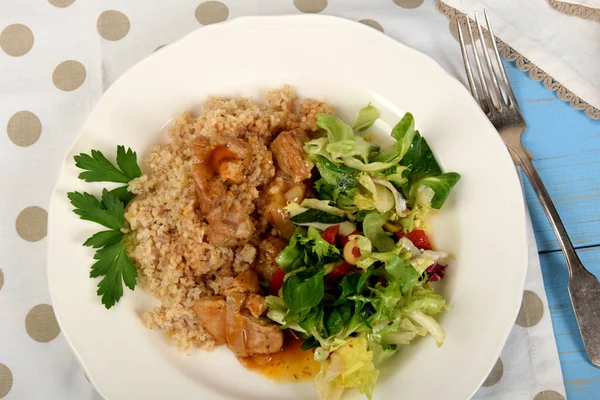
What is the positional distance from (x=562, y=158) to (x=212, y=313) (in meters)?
2.30

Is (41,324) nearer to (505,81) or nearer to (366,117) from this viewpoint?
(366,117)

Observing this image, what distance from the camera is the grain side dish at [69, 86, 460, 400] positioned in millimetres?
2699

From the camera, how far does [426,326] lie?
267 cm

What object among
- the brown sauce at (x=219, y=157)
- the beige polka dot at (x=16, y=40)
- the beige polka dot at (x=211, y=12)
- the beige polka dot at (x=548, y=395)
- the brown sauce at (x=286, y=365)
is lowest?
the beige polka dot at (x=548, y=395)

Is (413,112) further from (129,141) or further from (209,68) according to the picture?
(129,141)

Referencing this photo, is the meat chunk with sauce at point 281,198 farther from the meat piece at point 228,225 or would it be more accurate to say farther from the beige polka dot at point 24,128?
the beige polka dot at point 24,128

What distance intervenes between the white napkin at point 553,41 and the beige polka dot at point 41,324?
3081 mm

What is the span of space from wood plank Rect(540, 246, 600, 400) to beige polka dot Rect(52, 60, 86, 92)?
9.99 ft

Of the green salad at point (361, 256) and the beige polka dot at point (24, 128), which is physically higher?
the beige polka dot at point (24, 128)

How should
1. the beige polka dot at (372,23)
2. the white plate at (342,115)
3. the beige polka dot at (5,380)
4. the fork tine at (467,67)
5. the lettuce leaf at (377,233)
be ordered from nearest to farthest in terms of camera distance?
the white plate at (342,115)
the lettuce leaf at (377,233)
the beige polka dot at (5,380)
the fork tine at (467,67)
the beige polka dot at (372,23)

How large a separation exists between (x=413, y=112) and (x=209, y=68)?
1.17m

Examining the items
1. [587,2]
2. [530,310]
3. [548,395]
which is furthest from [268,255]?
[587,2]

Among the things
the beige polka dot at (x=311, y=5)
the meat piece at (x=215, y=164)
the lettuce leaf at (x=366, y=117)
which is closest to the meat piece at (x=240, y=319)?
the meat piece at (x=215, y=164)

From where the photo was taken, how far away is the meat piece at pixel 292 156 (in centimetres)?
286
